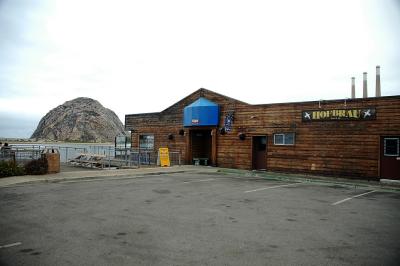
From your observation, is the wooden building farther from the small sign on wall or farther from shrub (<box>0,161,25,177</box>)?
shrub (<box>0,161,25,177</box>)

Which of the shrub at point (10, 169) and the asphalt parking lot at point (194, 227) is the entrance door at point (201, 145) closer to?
the shrub at point (10, 169)

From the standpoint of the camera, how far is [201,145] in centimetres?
2586

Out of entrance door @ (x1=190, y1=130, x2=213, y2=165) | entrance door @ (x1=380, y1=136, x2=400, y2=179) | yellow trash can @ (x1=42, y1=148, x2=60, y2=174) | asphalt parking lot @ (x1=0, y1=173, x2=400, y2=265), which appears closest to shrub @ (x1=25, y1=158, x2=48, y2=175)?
yellow trash can @ (x1=42, y1=148, x2=60, y2=174)

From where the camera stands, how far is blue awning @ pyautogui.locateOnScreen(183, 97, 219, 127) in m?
23.3

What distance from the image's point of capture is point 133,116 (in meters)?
29.4

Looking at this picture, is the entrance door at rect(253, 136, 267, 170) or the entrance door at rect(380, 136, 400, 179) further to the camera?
the entrance door at rect(253, 136, 267, 170)

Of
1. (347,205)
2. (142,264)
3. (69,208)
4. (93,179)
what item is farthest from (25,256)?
(93,179)

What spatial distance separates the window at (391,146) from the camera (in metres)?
16.5

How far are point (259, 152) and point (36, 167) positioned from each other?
1313cm

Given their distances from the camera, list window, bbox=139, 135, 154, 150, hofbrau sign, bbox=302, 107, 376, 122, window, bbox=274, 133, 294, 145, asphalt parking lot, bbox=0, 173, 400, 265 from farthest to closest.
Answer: window, bbox=139, 135, 154, 150
window, bbox=274, 133, 294, 145
hofbrau sign, bbox=302, 107, 376, 122
asphalt parking lot, bbox=0, 173, 400, 265

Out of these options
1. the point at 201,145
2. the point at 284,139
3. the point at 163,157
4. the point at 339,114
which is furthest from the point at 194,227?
the point at 201,145

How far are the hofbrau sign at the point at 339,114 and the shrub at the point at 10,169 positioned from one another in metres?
15.3

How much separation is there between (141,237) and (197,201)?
164 inches

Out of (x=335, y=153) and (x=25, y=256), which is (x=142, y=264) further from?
(x=335, y=153)
